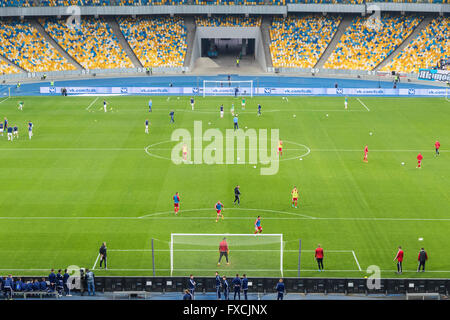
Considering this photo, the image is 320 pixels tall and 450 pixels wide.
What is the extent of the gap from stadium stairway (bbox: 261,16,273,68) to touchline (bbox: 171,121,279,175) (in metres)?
38.5

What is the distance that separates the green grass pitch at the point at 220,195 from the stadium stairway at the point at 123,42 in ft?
105

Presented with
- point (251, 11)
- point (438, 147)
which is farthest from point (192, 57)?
point (438, 147)

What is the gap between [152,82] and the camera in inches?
3366

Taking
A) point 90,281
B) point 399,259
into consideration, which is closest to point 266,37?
point 399,259

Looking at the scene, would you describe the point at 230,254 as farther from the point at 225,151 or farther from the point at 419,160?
the point at 419,160

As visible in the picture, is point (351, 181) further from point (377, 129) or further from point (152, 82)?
point (152, 82)

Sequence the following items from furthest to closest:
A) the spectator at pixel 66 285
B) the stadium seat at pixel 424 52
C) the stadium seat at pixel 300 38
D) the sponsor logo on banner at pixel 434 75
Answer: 1. the stadium seat at pixel 300 38
2. the stadium seat at pixel 424 52
3. the sponsor logo on banner at pixel 434 75
4. the spectator at pixel 66 285

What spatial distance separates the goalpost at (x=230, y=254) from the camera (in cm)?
2809

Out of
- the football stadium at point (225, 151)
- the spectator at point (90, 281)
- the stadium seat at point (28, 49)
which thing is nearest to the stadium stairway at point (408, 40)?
the football stadium at point (225, 151)

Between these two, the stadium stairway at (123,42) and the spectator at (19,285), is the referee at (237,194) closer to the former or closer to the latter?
the spectator at (19,285)

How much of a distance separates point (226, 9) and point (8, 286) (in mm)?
76073

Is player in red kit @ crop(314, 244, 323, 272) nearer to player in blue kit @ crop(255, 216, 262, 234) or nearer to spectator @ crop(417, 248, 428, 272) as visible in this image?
player in blue kit @ crop(255, 216, 262, 234)

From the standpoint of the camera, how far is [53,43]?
300 ft
